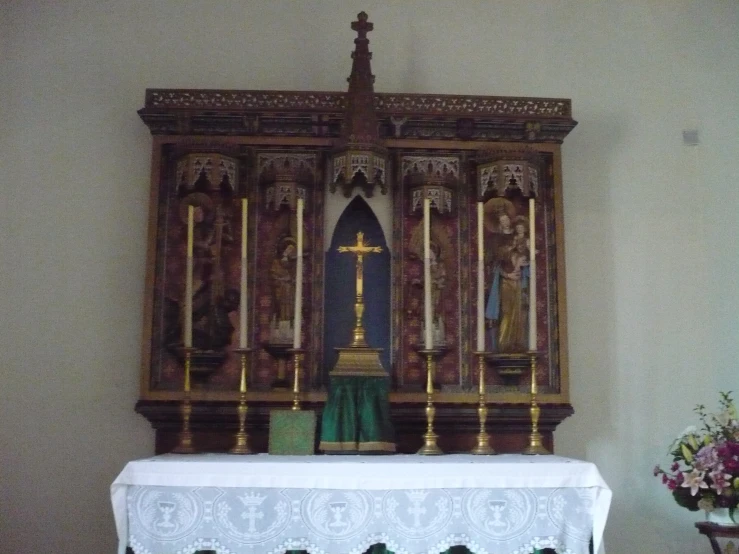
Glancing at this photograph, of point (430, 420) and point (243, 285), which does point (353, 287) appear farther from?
point (430, 420)

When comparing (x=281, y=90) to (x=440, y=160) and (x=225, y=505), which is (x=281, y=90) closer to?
(x=440, y=160)

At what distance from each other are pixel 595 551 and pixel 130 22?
3860 mm

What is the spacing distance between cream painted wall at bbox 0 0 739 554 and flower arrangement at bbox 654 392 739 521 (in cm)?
43

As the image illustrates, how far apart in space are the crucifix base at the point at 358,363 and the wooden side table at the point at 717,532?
175 cm

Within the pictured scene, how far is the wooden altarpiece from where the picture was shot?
14.4ft

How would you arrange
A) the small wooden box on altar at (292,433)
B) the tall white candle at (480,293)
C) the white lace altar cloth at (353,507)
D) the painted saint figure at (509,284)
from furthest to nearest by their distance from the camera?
the painted saint figure at (509,284)
the tall white candle at (480,293)
the small wooden box on altar at (292,433)
the white lace altar cloth at (353,507)

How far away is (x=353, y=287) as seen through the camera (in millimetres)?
4621

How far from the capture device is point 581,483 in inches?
137

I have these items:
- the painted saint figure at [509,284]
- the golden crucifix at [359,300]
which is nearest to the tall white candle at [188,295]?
the golden crucifix at [359,300]

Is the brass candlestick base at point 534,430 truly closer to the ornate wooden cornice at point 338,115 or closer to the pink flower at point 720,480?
the pink flower at point 720,480

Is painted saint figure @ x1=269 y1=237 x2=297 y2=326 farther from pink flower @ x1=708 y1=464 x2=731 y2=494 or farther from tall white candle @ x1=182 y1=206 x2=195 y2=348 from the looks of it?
pink flower @ x1=708 y1=464 x2=731 y2=494

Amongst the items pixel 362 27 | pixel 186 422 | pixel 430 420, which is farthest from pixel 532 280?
pixel 186 422

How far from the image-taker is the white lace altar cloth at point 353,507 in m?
3.37

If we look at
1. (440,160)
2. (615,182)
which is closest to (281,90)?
(440,160)
